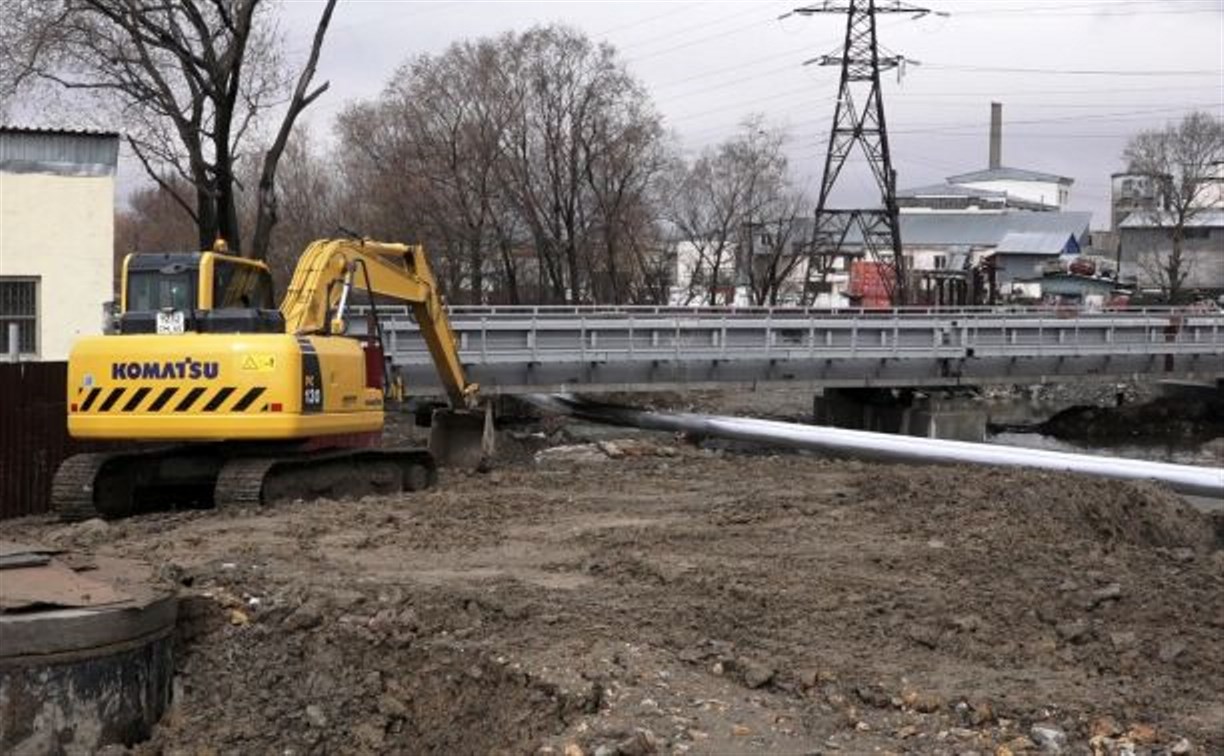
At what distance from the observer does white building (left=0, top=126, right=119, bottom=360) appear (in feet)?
80.9

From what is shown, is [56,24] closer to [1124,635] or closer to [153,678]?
[153,678]

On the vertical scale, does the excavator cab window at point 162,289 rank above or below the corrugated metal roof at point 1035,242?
below

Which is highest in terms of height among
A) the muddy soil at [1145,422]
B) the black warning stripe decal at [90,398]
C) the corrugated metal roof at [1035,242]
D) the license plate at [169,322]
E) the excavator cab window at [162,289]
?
the corrugated metal roof at [1035,242]

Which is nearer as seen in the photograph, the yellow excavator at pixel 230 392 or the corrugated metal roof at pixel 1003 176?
the yellow excavator at pixel 230 392

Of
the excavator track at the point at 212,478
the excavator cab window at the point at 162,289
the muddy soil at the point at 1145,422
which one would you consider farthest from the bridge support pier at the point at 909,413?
the excavator cab window at the point at 162,289

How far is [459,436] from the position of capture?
→ 1812cm

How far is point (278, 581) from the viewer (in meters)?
8.70

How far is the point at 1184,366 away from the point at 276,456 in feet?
116

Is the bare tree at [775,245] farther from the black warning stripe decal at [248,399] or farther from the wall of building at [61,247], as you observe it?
the black warning stripe decal at [248,399]

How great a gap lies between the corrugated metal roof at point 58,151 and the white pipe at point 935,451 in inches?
485

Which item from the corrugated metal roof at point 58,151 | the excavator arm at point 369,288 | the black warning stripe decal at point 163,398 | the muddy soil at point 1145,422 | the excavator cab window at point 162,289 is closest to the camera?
the black warning stripe decal at point 163,398

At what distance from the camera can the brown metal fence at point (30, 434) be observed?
1452 centimetres

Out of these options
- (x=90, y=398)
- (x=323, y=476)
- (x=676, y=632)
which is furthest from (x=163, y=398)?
(x=676, y=632)

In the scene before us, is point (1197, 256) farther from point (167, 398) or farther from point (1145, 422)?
point (167, 398)
